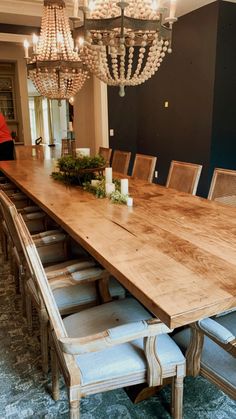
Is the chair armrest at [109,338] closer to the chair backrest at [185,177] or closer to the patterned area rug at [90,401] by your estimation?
the patterned area rug at [90,401]

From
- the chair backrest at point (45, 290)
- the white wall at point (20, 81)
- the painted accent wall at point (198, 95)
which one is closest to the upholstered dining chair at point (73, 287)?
the chair backrest at point (45, 290)

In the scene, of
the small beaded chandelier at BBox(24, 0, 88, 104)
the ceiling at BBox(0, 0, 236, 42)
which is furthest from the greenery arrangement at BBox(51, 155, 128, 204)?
the ceiling at BBox(0, 0, 236, 42)

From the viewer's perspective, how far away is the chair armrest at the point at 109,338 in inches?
42.1

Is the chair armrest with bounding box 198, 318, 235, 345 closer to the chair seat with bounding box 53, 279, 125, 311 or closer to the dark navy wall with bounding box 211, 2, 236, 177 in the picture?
the chair seat with bounding box 53, 279, 125, 311

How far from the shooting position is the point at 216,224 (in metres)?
1.83

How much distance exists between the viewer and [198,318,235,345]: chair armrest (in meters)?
1.06

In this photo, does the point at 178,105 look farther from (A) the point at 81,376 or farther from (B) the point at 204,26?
(A) the point at 81,376

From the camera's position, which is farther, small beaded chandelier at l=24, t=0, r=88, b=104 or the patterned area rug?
small beaded chandelier at l=24, t=0, r=88, b=104

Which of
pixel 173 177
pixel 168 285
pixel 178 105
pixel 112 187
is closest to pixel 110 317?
pixel 168 285

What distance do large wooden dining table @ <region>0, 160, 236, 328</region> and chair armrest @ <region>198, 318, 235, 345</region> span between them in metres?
0.08

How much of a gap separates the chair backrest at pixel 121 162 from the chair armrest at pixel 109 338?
2.82m

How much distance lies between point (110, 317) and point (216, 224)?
80 cm

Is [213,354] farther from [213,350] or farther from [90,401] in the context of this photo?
[90,401]

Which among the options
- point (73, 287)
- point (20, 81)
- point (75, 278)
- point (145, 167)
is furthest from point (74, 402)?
point (20, 81)
